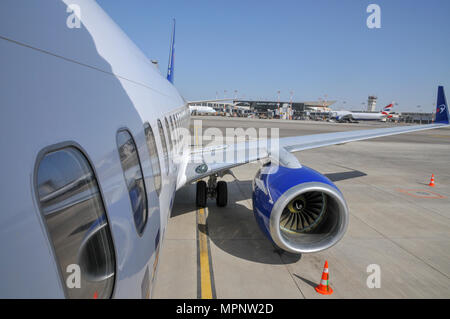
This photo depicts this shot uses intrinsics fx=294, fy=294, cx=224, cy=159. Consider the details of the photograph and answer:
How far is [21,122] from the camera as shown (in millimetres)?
1027

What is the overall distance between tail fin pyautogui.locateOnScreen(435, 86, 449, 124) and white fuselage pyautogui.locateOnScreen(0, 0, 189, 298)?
11528 millimetres

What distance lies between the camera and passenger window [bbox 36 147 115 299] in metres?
1.24

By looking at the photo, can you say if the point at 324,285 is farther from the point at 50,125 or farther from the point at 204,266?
the point at 50,125

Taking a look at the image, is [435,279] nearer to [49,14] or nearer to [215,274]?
[215,274]

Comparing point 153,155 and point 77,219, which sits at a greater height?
point 153,155

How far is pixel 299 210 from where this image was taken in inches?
202

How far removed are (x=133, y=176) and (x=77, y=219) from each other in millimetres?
916

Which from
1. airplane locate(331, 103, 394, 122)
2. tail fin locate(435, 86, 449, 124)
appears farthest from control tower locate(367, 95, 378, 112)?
tail fin locate(435, 86, 449, 124)

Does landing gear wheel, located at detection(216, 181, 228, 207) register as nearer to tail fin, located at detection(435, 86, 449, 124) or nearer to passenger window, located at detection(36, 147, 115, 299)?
passenger window, located at detection(36, 147, 115, 299)

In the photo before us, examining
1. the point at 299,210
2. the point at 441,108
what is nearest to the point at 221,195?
the point at 299,210

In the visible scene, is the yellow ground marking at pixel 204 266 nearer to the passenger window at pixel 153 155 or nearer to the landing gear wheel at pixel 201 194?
the landing gear wheel at pixel 201 194

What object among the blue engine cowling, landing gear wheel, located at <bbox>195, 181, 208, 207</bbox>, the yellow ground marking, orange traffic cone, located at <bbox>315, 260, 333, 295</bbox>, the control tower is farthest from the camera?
the control tower

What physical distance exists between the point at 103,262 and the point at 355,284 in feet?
14.3

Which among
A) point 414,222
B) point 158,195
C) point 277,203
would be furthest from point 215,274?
point 414,222
